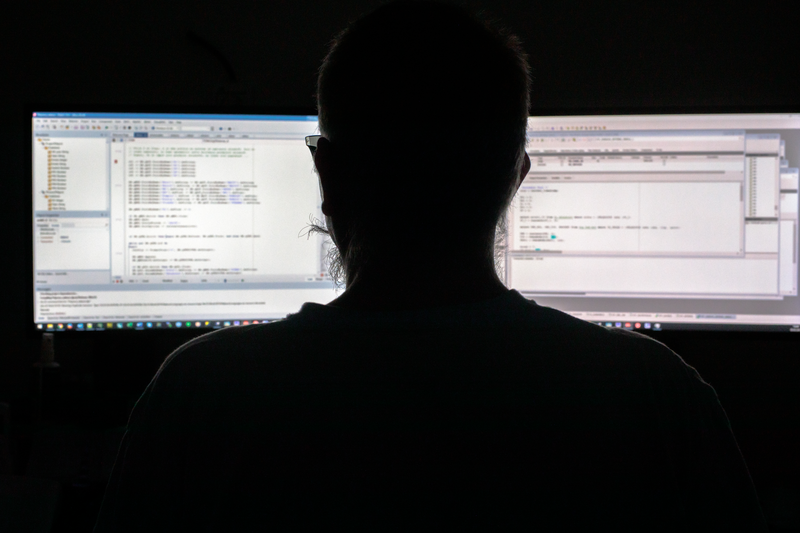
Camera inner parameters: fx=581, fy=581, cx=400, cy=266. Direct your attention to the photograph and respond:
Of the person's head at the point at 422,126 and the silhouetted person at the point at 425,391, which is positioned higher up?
the person's head at the point at 422,126

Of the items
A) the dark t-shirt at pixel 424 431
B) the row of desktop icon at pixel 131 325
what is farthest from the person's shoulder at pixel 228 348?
the row of desktop icon at pixel 131 325


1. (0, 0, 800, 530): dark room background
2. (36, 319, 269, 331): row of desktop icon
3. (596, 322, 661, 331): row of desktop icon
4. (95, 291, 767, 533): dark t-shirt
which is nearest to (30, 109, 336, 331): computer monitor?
(36, 319, 269, 331): row of desktop icon

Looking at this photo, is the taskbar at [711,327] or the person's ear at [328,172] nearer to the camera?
the person's ear at [328,172]

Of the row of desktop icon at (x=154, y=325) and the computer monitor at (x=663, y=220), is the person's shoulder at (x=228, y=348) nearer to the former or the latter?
the row of desktop icon at (x=154, y=325)

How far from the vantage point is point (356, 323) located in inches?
16.3

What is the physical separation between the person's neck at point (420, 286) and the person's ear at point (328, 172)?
8 centimetres

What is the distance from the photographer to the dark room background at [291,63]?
3.88 ft

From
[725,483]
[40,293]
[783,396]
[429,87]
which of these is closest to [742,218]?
[783,396]

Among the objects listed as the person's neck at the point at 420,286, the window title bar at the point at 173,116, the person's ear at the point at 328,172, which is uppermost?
the window title bar at the point at 173,116

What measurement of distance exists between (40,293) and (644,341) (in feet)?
3.34

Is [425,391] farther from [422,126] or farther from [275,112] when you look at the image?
[275,112]

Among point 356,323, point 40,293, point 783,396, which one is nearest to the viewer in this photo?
point 356,323

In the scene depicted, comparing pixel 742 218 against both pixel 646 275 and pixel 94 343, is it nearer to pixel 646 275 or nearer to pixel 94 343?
pixel 646 275

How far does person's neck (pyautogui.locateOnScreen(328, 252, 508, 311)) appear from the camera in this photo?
430 mm
